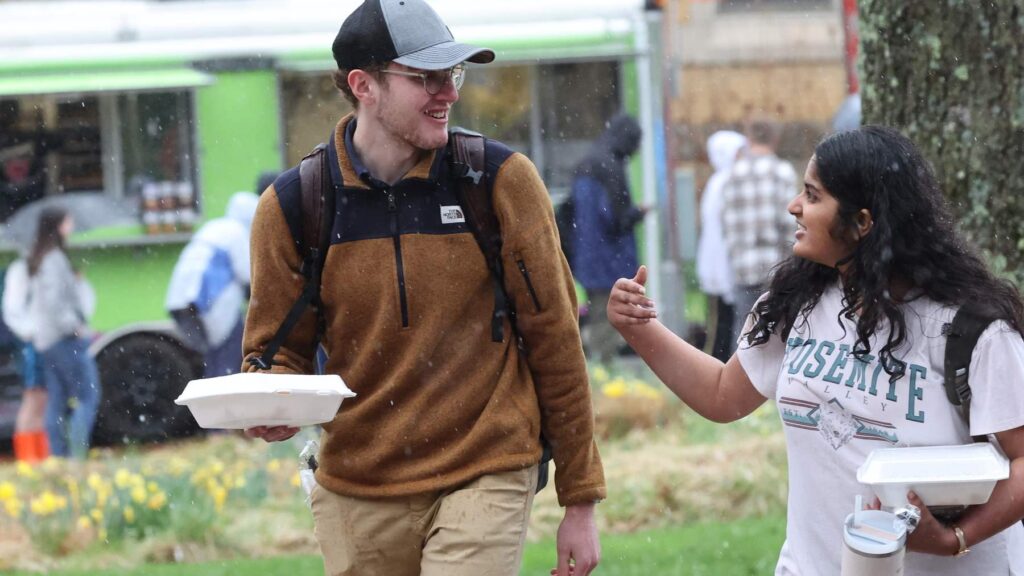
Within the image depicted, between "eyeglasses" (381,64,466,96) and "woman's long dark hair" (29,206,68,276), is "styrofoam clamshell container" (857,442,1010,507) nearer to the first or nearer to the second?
"eyeglasses" (381,64,466,96)

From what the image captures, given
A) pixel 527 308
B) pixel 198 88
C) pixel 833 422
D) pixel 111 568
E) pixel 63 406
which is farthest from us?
pixel 198 88

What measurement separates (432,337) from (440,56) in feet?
2.26

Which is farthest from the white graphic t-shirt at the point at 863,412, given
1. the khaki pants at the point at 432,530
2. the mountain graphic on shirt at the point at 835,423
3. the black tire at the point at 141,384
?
the black tire at the point at 141,384

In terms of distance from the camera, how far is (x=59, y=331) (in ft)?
36.5

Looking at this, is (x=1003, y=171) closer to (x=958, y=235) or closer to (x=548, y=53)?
(x=958, y=235)

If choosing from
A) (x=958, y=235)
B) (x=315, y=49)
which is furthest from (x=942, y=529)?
(x=315, y=49)

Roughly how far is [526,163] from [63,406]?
320 inches

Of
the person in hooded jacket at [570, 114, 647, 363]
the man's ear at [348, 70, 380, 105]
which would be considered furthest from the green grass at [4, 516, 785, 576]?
the person in hooded jacket at [570, 114, 647, 363]

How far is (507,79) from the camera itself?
498 inches

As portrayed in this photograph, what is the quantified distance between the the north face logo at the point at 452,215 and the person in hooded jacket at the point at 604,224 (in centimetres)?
785

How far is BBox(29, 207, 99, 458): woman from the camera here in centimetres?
1100

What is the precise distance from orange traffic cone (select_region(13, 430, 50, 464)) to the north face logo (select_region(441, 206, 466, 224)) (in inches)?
315

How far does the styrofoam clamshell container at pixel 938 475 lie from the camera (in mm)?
2965

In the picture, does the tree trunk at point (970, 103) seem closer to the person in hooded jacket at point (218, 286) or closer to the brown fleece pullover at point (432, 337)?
the brown fleece pullover at point (432, 337)
